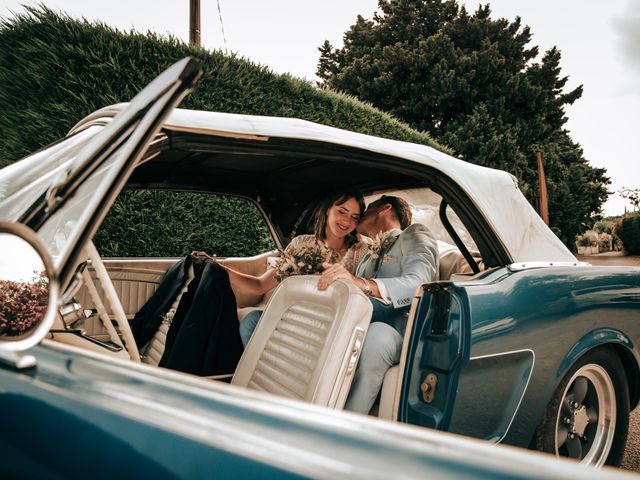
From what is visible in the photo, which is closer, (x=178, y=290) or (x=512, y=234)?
(x=512, y=234)

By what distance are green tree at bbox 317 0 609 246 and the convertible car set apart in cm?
1891

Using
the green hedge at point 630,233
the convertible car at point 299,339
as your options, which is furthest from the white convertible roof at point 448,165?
the green hedge at point 630,233

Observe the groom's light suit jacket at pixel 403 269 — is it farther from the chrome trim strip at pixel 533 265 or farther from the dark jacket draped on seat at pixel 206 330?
the dark jacket draped on seat at pixel 206 330

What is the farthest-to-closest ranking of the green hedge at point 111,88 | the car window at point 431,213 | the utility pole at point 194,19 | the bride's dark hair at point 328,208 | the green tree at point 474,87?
the green tree at point 474,87, the utility pole at point 194,19, the green hedge at point 111,88, the bride's dark hair at point 328,208, the car window at point 431,213

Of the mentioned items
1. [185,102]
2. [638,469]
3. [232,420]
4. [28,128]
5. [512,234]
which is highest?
[185,102]

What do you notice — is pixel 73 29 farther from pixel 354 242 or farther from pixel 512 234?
pixel 512 234

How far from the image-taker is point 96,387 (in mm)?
974

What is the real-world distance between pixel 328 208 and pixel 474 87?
Result: 20301 millimetres

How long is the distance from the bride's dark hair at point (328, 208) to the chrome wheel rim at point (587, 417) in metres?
1.86

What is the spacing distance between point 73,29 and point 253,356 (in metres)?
5.09

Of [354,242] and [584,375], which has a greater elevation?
[354,242]

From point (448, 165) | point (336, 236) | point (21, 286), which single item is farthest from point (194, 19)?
point (21, 286)

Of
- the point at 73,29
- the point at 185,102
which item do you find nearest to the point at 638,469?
the point at 185,102

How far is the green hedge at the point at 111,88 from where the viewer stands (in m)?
5.27
